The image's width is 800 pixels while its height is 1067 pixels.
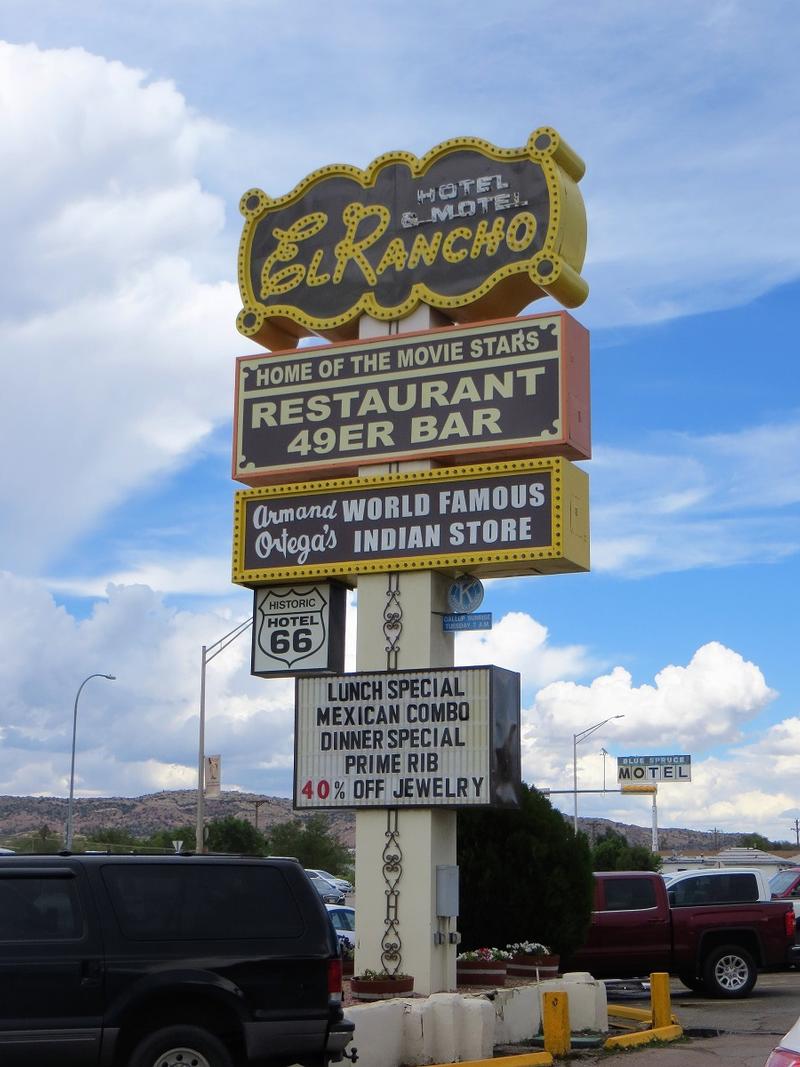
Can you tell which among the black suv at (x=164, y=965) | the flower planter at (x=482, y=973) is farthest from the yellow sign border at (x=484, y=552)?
the black suv at (x=164, y=965)

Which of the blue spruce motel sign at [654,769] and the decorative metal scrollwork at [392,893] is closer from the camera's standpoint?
the decorative metal scrollwork at [392,893]

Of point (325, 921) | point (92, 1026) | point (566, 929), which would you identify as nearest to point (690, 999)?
point (566, 929)

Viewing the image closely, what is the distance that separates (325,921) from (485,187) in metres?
11.2

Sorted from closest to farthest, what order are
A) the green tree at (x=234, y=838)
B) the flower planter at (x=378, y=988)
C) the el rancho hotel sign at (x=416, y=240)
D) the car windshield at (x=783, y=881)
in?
the flower planter at (x=378, y=988) < the el rancho hotel sign at (x=416, y=240) < the car windshield at (x=783, y=881) < the green tree at (x=234, y=838)

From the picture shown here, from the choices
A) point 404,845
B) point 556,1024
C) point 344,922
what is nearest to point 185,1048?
point 556,1024

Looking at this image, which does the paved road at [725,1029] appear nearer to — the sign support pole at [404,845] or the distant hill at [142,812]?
the sign support pole at [404,845]

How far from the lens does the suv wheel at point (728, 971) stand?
21000mm

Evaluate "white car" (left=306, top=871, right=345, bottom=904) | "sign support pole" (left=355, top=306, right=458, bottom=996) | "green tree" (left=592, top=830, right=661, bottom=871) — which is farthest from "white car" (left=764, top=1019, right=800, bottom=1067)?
"green tree" (left=592, top=830, right=661, bottom=871)

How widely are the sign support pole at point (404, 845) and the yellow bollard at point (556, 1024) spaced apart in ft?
6.68

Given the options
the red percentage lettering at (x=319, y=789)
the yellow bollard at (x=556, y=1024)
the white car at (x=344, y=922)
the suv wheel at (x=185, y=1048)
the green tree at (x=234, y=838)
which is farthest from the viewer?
the green tree at (x=234, y=838)

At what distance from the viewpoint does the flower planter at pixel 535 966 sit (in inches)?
687

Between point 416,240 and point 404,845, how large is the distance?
8190 millimetres

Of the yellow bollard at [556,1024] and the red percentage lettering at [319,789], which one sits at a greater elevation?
the red percentage lettering at [319,789]

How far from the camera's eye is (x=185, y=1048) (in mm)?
10195
